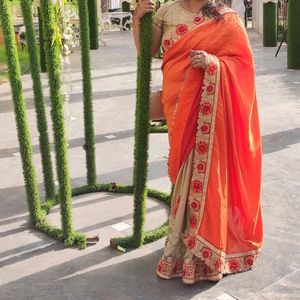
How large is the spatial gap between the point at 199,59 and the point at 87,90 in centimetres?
154

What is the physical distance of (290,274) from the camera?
10.1 feet

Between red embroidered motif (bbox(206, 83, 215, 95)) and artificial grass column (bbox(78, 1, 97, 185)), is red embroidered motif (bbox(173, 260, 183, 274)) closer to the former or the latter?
red embroidered motif (bbox(206, 83, 215, 95))

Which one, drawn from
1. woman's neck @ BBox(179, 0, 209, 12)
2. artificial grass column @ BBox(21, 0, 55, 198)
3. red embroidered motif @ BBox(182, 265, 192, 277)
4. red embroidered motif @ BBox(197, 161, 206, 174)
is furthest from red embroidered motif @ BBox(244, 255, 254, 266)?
artificial grass column @ BBox(21, 0, 55, 198)

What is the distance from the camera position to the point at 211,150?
2924 millimetres

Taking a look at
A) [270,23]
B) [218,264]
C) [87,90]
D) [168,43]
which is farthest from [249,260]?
[270,23]

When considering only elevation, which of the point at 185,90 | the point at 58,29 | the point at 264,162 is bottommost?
the point at 264,162

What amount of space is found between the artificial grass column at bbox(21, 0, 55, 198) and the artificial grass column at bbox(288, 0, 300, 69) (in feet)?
24.5

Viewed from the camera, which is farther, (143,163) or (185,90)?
(143,163)

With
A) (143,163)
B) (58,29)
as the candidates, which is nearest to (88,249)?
(143,163)

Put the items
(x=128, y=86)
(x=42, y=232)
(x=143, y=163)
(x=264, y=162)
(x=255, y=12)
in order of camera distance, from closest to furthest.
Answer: (x=143, y=163), (x=42, y=232), (x=264, y=162), (x=128, y=86), (x=255, y=12)

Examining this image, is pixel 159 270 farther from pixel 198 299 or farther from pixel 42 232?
pixel 42 232

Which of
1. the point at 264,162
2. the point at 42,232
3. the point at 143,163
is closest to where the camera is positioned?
the point at 143,163

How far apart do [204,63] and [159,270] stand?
1.20m

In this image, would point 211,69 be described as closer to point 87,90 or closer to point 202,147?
point 202,147
